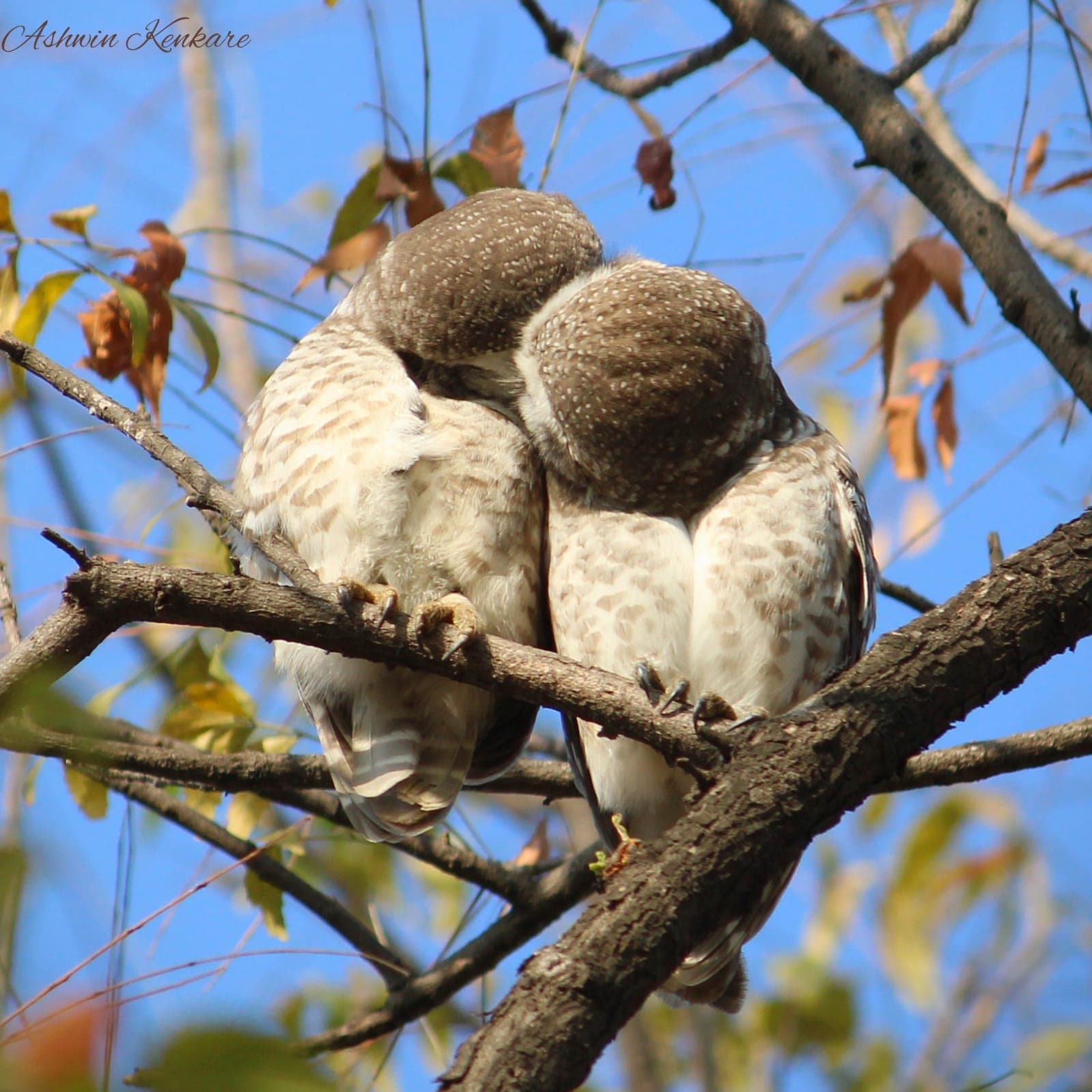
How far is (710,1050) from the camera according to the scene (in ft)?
20.0

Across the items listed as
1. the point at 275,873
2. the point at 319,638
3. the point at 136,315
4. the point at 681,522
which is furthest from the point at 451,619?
the point at 275,873

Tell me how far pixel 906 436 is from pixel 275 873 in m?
2.28

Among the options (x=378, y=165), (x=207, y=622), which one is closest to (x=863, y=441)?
(x=378, y=165)

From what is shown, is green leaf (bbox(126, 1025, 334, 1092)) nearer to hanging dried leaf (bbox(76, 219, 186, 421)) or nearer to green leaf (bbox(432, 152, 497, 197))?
hanging dried leaf (bbox(76, 219, 186, 421))

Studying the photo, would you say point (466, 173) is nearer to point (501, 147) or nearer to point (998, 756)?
point (501, 147)

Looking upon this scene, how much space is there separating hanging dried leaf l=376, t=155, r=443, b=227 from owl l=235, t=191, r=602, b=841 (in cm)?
30

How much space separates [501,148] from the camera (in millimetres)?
4023

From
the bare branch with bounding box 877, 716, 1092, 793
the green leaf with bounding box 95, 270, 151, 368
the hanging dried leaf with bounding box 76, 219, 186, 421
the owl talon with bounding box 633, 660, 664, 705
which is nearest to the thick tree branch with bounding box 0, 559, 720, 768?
the owl talon with bounding box 633, 660, 664, 705

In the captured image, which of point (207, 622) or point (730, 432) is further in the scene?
point (730, 432)

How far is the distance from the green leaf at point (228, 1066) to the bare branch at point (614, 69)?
3.61 metres

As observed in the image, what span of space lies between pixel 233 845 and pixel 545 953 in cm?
165

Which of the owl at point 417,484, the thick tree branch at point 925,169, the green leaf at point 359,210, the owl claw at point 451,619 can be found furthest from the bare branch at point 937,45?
the owl claw at point 451,619

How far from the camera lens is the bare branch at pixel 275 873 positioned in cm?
370

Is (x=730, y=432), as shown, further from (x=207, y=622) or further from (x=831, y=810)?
(x=207, y=622)
